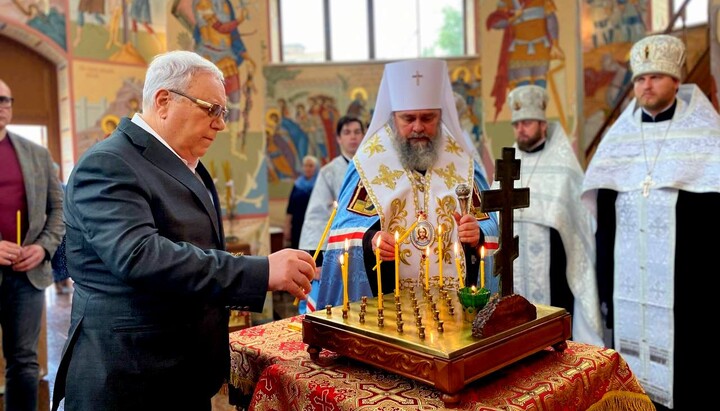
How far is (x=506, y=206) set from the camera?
5.96 ft

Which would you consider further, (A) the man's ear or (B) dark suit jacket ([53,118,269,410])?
(A) the man's ear

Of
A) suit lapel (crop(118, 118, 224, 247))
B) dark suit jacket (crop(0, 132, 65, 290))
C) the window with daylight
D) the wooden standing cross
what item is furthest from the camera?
the window with daylight

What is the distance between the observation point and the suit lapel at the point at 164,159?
1641 mm

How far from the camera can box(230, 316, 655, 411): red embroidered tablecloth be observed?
1.56 m

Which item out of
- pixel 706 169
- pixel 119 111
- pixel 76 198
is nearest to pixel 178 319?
pixel 76 198

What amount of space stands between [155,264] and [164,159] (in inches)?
13.8

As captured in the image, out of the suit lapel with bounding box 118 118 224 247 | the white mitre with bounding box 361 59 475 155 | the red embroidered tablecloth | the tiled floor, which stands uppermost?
the white mitre with bounding box 361 59 475 155

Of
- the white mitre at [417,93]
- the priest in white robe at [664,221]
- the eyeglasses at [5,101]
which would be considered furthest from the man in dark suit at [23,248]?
the priest in white robe at [664,221]

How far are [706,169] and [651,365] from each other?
127cm

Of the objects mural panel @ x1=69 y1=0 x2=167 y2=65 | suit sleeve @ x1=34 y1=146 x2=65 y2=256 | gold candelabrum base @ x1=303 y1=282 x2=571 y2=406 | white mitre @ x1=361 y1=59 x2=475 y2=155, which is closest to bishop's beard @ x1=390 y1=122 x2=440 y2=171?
white mitre @ x1=361 y1=59 x2=475 y2=155

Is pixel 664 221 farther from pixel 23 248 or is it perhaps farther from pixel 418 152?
pixel 23 248

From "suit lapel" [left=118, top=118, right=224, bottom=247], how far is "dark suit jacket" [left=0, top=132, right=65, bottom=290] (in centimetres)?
203

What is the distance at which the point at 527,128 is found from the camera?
4480 millimetres

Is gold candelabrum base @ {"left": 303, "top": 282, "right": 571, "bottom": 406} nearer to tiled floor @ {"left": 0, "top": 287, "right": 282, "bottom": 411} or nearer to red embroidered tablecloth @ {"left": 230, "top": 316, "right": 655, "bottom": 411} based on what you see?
red embroidered tablecloth @ {"left": 230, "top": 316, "right": 655, "bottom": 411}
